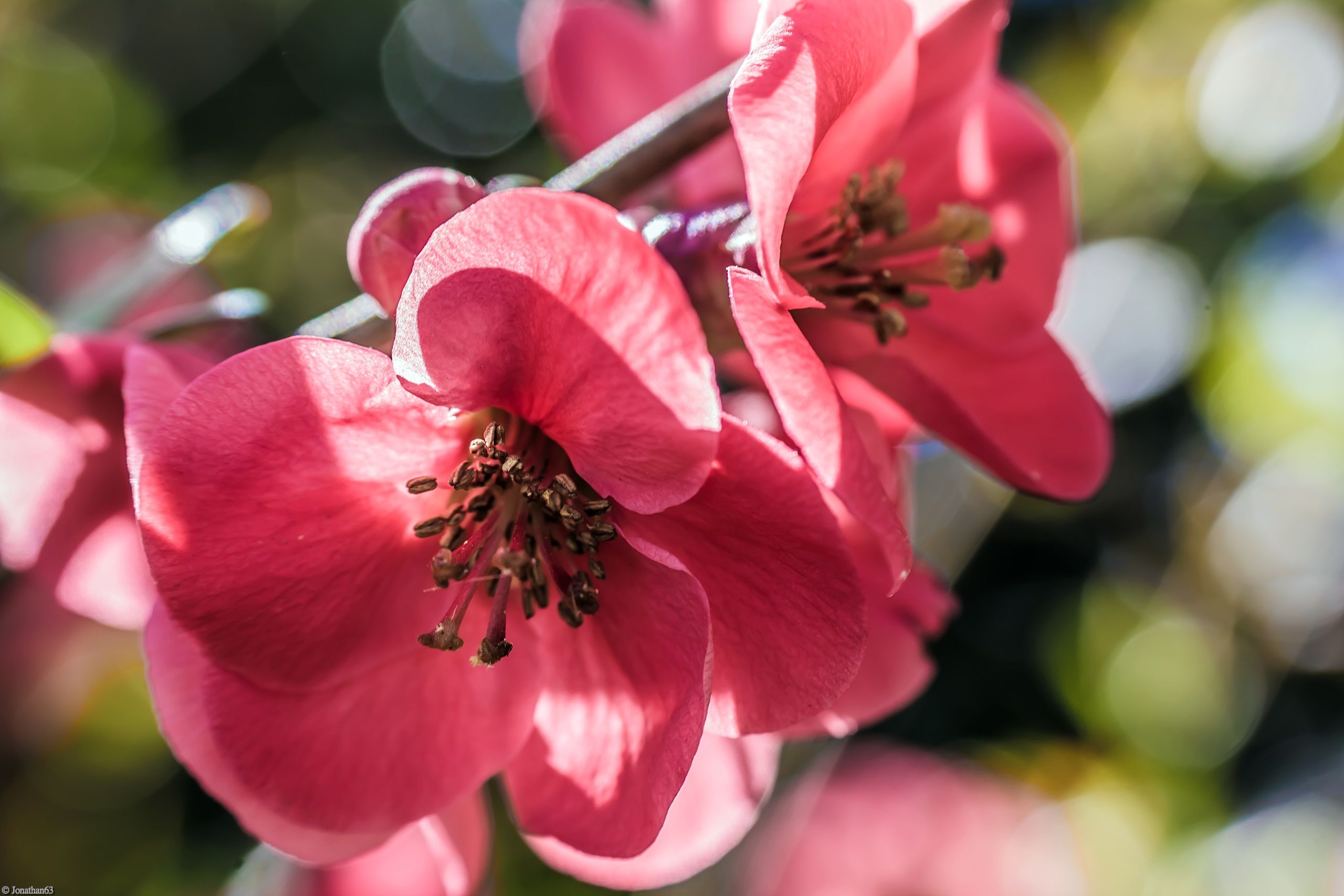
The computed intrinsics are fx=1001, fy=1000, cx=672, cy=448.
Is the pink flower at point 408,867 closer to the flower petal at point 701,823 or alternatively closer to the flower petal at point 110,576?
the flower petal at point 701,823

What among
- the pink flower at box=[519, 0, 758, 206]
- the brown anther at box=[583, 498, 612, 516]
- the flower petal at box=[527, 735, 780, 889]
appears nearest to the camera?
the brown anther at box=[583, 498, 612, 516]

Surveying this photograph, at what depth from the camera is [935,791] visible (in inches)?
59.3

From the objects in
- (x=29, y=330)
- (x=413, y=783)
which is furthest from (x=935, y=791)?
(x=29, y=330)

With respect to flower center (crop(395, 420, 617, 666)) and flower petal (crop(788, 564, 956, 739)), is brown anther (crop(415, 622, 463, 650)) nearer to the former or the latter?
flower center (crop(395, 420, 617, 666))

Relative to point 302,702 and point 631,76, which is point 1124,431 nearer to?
point 631,76

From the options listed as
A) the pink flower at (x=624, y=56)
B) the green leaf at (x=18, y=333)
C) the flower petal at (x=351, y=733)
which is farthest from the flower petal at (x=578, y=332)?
the pink flower at (x=624, y=56)

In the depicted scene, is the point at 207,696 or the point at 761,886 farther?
the point at 761,886

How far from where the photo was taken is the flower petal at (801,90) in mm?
509

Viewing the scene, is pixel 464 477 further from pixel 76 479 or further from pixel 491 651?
pixel 76 479

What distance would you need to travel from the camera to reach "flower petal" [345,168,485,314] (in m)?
0.57

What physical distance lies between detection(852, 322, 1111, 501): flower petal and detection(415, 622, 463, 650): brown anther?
343 mm

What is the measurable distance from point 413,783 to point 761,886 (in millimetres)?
909

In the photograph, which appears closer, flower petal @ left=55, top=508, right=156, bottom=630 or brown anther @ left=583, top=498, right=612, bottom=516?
brown anther @ left=583, top=498, right=612, bottom=516

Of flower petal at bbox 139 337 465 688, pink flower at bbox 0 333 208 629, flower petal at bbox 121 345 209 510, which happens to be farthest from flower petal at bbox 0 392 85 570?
flower petal at bbox 139 337 465 688
